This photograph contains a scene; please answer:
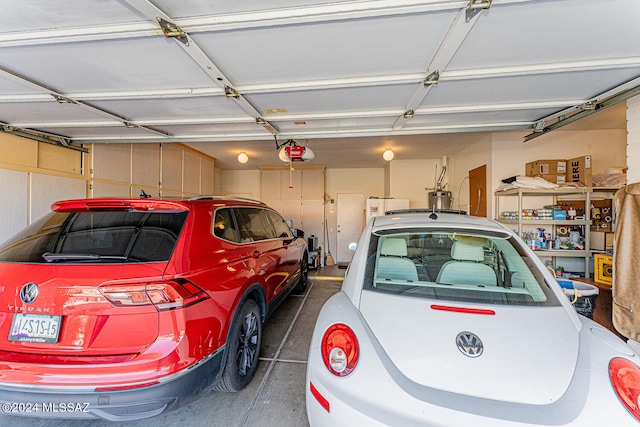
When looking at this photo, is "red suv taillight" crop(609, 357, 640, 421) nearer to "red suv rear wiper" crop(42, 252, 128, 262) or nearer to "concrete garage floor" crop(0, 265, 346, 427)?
"concrete garage floor" crop(0, 265, 346, 427)

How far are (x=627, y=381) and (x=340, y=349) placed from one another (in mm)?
1114

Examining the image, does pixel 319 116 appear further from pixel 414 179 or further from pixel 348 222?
pixel 348 222

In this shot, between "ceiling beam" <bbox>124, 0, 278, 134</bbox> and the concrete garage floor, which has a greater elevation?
"ceiling beam" <bbox>124, 0, 278, 134</bbox>

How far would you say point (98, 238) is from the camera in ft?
5.03

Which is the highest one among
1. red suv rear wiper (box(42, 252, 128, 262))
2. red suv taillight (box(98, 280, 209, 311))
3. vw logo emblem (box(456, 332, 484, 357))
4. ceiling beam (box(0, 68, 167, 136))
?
ceiling beam (box(0, 68, 167, 136))

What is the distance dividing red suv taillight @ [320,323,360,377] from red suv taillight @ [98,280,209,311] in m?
0.80

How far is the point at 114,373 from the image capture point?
1200mm

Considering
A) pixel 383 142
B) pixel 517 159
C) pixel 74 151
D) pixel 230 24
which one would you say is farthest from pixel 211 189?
pixel 517 159

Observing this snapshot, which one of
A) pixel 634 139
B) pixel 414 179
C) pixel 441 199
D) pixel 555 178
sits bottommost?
pixel 441 199

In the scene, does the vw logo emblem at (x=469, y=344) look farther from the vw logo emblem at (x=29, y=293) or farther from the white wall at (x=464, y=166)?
the white wall at (x=464, y=166)

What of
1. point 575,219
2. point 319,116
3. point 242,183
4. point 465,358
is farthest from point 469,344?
→ point 242,183

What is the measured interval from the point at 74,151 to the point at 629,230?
21.8 feet

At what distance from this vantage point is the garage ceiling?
1404 mm

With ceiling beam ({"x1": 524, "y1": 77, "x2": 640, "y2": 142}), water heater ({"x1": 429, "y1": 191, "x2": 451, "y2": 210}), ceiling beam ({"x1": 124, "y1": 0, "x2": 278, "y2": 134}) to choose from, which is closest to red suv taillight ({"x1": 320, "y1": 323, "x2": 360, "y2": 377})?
ceiling beam ({"x1": 124, "y1": 0, "x2": 278, "y2": 134})
